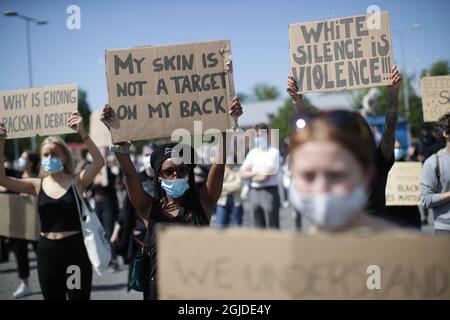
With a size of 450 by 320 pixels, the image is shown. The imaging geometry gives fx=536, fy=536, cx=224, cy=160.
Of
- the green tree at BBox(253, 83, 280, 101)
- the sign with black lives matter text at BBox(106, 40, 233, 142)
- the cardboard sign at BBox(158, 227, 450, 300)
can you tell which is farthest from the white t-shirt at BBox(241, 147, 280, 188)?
the green tree at BBox(253, 83, 280, 101)

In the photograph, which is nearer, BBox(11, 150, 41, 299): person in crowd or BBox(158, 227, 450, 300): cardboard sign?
BBox(158, 227, 450, 300): cardboard sign

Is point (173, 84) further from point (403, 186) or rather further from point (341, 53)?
point (403, 186)

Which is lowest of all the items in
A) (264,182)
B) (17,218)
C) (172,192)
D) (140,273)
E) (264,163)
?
(140,273)

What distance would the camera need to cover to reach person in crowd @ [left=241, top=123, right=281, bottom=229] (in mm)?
9141

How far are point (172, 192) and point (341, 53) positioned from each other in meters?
1.83

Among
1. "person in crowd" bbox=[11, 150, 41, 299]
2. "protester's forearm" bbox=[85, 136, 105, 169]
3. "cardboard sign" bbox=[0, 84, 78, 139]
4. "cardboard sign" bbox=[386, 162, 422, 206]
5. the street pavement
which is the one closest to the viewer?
"protester's forearm" bbox=[85, 136, 105, 169]

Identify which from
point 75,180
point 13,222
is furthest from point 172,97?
point 13,222

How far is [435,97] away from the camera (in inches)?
220

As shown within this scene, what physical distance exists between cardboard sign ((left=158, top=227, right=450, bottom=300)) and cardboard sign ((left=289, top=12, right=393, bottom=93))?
2551mm

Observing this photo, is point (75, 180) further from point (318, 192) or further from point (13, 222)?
point (318, 192)

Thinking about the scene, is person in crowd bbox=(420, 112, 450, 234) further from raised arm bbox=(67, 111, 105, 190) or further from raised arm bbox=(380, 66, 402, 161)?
raised arm bbox=(67, 111, 105, 190)

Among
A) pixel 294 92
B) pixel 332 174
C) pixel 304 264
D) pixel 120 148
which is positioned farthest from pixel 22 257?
pixel 332 174

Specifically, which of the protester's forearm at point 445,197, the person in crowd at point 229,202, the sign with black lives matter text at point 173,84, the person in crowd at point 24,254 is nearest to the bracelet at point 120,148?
the sign with black lives matter text at point 173,84

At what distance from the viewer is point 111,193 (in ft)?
29.5
